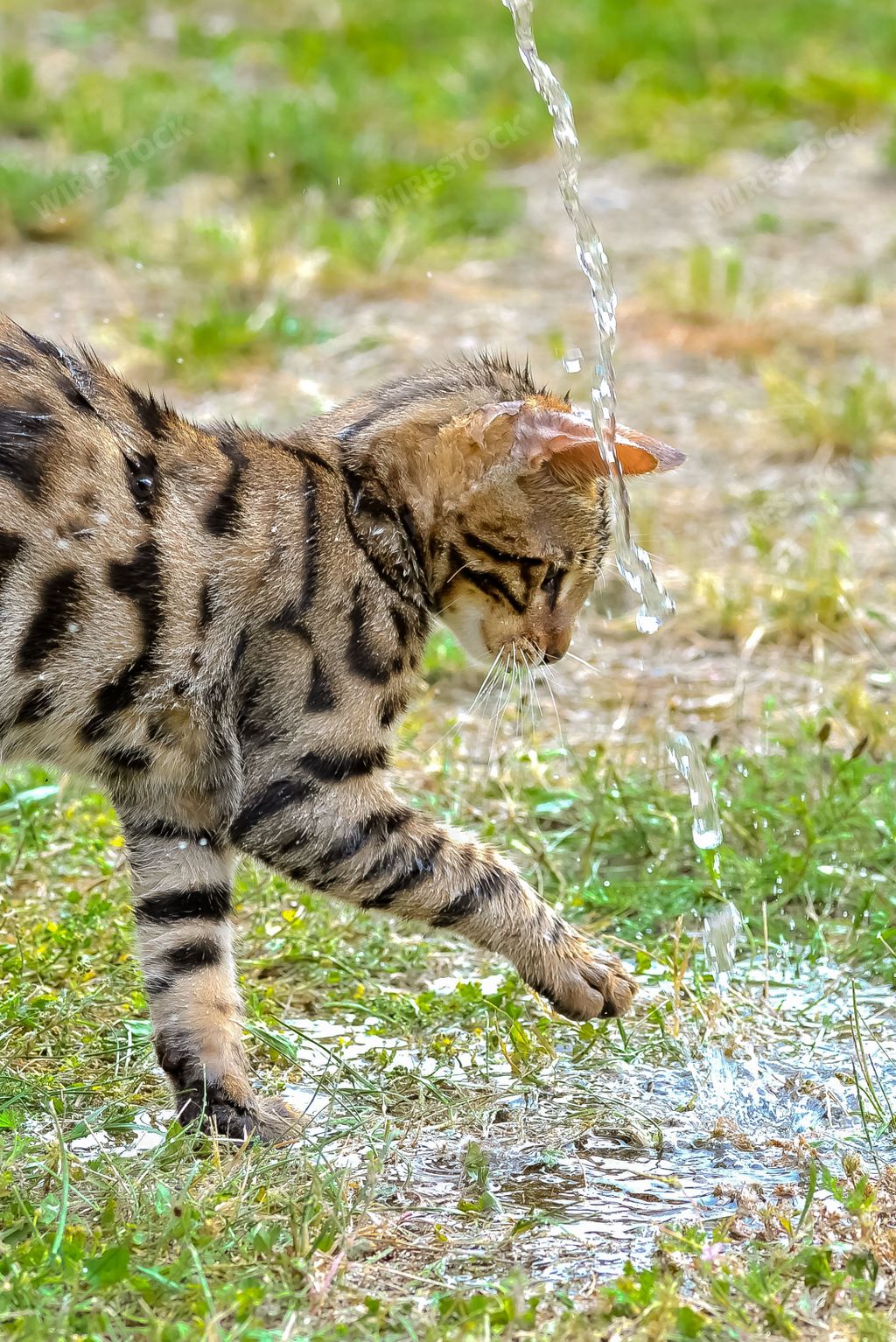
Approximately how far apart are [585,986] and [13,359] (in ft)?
5.43

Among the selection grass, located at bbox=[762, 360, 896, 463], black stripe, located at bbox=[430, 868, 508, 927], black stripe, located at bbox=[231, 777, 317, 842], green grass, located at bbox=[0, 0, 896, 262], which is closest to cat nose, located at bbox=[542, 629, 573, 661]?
black stripe, located at bbox=[430, 868, 508, 927]

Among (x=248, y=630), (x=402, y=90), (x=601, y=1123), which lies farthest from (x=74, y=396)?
(x=402, y=90)

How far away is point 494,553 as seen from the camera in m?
3.65

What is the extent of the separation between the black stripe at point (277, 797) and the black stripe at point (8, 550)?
0.61 m

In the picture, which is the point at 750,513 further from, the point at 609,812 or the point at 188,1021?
the point at 188,1021

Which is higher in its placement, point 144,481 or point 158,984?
point 144,481

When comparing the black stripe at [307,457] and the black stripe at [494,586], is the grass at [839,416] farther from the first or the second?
the black stripe at [307,457]

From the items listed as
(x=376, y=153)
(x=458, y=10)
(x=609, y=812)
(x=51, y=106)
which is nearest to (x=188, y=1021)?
(x=609, y=812)

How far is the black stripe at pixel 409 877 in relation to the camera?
11.1ft

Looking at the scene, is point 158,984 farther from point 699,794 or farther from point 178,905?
point 699,794

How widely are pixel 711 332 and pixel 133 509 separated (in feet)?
15.8

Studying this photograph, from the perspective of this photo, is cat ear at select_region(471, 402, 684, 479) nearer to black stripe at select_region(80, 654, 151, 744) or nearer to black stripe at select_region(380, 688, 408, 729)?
black stripe at select_region(380, 688, 408, 729)

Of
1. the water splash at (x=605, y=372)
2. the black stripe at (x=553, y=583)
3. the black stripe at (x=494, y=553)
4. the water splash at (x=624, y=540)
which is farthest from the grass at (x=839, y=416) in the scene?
the black stripe at (x=494, y=553)

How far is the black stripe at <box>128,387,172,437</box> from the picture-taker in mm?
3500
